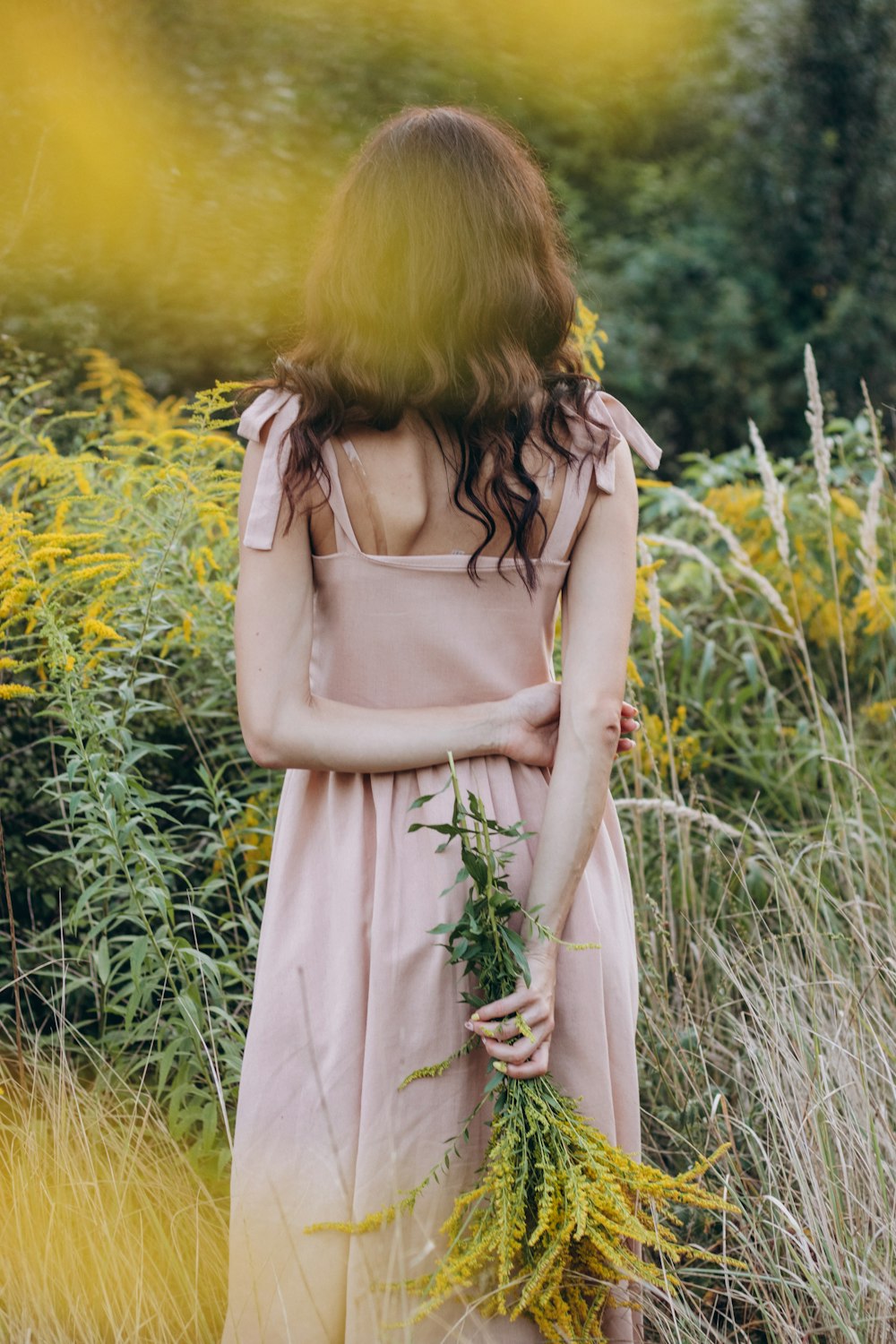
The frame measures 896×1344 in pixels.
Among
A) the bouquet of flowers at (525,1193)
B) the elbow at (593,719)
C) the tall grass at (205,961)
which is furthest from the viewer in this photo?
the tall grass at (205,961)

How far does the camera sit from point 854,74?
7.52 metres

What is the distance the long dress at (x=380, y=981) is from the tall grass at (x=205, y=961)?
36cm

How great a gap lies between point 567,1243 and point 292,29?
224 inches

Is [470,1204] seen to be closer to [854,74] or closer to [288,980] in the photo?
[288,980]

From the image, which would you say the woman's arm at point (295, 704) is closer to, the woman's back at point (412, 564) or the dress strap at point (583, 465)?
the woman's back at point (412, 564)

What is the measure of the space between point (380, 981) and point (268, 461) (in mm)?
694

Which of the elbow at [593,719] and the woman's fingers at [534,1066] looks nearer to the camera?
the woman's fingers at [534,1066]

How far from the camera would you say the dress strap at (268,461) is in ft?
5.20

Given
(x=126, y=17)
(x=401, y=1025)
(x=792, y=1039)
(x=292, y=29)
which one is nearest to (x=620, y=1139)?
(x=401, y=1025)

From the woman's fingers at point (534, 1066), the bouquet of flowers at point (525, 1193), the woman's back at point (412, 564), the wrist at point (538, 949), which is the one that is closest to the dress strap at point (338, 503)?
the woman's back at point (412, 564)

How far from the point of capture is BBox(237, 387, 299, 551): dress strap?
1584mm

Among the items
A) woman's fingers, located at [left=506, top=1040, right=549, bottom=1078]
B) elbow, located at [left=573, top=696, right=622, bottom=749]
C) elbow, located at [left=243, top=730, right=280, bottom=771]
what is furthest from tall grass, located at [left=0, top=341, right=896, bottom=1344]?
elbow, located at [left=573, top=696, right=622, bottom=749]

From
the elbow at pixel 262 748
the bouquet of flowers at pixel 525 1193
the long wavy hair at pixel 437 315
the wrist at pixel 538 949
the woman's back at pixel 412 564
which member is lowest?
the bouquet of flowers at pixel 525 1193

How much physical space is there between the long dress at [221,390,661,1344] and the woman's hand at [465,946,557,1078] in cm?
8
